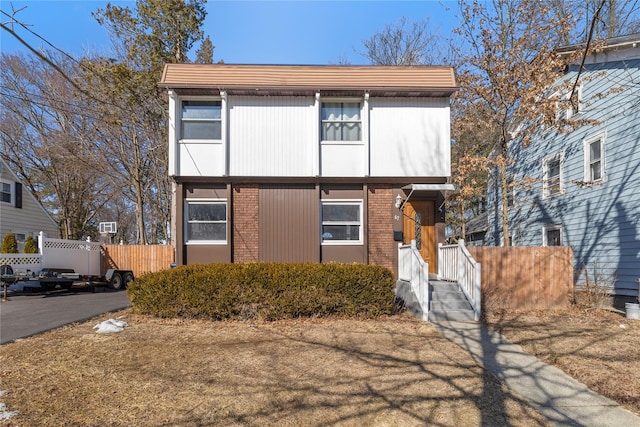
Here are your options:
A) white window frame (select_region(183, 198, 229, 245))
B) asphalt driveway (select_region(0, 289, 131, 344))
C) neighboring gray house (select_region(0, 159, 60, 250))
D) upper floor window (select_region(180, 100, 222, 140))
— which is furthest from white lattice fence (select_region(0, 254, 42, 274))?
upper floor window (select_region(180, 100, 222, 140))

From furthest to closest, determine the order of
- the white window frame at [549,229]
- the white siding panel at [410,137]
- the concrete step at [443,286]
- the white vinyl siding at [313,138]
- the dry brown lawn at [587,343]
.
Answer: the white window frame at [549,229] → the white siding panel at [410,137] → the white vinyl siding at [313,138] → the concrete step at [443,286] → the dry brown lawn at [587,343]

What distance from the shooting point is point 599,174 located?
1107cm

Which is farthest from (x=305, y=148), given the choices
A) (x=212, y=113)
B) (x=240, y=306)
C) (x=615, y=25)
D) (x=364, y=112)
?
(x=615, y=25)

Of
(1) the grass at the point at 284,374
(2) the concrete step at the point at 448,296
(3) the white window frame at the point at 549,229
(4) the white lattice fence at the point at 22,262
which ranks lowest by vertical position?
(1) the grass at the point at 284,374

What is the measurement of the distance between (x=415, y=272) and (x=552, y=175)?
25.8ft

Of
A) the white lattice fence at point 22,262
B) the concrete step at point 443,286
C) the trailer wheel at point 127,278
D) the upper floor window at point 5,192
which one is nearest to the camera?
the concrete step at point 443,286

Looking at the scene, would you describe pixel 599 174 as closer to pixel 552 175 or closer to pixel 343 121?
pixel 552 175

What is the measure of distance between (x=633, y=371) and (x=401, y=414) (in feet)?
11.4

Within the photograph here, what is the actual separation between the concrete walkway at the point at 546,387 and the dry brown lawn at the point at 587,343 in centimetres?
18

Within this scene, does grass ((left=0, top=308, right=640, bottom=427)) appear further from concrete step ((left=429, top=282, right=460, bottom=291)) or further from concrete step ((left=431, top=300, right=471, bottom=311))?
concrete step ((left=429, top=282, right=460, bottom=291))

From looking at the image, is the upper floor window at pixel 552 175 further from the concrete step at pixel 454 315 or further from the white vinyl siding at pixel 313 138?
the concrete step at pixel 454 315

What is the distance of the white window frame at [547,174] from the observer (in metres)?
12.5

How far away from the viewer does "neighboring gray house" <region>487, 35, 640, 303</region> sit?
389 inches

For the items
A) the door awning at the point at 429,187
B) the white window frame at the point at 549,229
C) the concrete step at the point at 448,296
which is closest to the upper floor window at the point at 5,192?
the door awning at the point at 429,187
